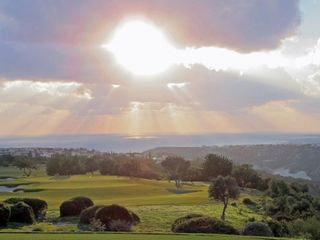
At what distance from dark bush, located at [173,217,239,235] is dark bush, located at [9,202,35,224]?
12.3 m

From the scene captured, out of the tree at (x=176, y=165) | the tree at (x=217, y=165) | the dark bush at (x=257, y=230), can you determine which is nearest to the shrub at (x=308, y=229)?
the dark bush at (x=257, y=230)

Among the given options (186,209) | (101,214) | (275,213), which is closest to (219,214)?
(186,209)

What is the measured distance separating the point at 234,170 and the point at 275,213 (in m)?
48.9

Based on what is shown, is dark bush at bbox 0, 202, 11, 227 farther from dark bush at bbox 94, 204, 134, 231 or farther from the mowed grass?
dark bush at bbox 94, 204, 134, 231

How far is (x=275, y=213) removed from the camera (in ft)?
184

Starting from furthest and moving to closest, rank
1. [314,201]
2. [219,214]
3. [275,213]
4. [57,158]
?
[57,158], [314,201], [275,213], [219,214]

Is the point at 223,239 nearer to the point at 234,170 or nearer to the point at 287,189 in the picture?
the point at 287,189

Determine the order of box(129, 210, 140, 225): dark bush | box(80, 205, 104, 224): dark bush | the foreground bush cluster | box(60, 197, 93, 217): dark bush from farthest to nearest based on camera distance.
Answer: box(60, 197, 93, 217): dark bush → box(129, 210, 140, 225): dark bush → box(80, 205, 104, 224): dark bush → the foreground bush cluster

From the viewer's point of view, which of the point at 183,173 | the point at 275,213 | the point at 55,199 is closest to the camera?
the point at 275,213

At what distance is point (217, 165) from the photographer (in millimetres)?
107562

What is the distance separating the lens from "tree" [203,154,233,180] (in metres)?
107

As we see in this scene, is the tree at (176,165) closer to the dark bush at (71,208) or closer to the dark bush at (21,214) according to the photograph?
the dark bush at (71,208)

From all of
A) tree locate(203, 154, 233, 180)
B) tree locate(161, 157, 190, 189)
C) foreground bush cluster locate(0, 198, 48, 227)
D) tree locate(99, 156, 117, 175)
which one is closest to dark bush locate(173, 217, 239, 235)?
foreground bush cluster locate(0, 198, 48, 227)

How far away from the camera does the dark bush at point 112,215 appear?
37.3m
